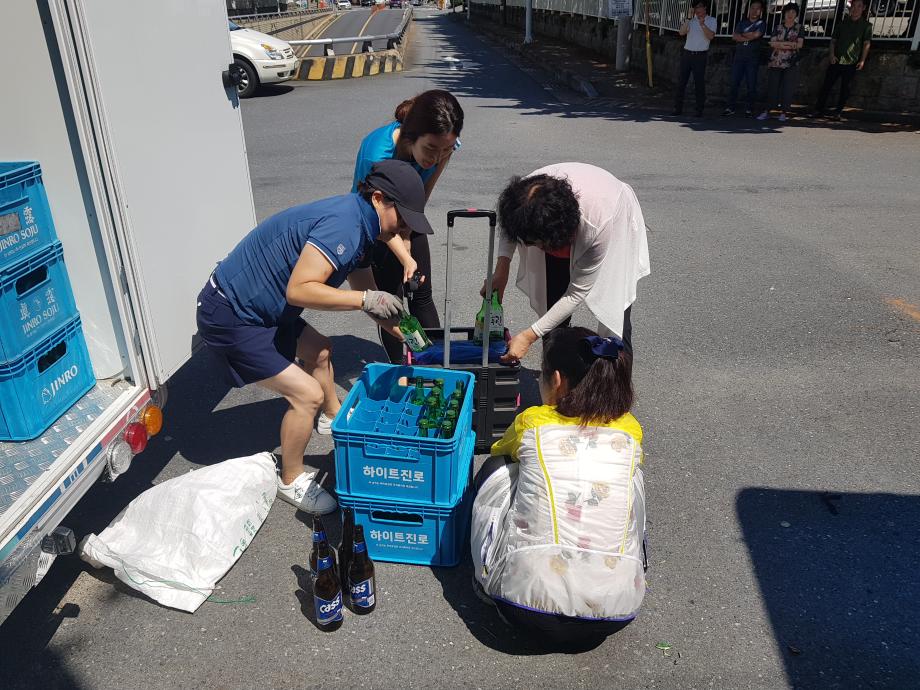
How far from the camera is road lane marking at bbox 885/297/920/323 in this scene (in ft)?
18.8

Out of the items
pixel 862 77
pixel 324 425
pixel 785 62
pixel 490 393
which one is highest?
pixel 785 62

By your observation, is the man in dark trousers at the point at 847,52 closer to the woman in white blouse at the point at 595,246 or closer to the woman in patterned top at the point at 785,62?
the woman in patterned top at the point at 785,62

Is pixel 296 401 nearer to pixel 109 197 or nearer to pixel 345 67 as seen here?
pixel 109 197

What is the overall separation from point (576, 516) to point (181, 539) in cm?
173

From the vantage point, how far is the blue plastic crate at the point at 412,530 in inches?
123

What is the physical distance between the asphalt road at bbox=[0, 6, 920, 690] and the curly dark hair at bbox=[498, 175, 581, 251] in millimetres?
1541

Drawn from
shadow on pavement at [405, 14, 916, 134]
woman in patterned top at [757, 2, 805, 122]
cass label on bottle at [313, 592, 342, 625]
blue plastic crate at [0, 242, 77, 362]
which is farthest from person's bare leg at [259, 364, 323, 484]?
woman in patterned top at [757, 2, 805, 122]

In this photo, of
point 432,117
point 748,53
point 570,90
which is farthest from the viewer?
point 570,90

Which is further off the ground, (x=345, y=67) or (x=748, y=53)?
(x=748, y=53)

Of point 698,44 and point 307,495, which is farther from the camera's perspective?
point 698,44

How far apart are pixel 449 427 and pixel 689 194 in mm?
6831

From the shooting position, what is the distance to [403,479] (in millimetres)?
3068

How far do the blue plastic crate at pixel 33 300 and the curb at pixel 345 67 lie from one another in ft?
55.7

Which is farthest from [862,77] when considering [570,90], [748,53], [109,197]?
[109,197]
